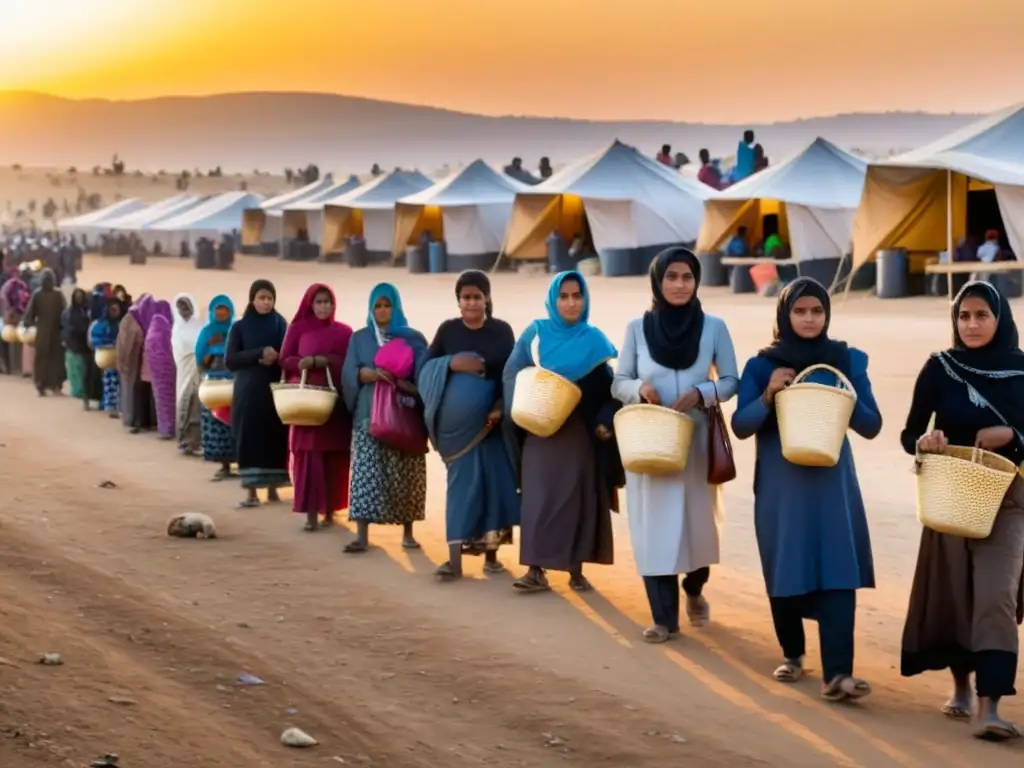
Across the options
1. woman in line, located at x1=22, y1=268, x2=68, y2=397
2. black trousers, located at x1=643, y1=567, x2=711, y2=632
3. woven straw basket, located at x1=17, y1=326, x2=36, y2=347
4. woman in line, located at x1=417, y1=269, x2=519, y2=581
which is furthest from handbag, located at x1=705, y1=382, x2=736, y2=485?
woven straw basket, located at x1=17, y1=326, x2=36, y2=347

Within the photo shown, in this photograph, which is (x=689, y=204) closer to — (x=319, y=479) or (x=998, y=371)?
(x=319, y=479)

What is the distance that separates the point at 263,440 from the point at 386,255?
1196 inches

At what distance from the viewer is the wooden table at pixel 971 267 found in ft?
63.2

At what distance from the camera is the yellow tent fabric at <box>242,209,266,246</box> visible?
49731 millimetres

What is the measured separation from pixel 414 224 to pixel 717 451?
102ft

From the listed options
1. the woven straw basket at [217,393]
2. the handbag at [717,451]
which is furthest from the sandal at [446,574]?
the woven straw basket at [217,393]

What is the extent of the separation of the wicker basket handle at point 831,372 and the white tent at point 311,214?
123ft

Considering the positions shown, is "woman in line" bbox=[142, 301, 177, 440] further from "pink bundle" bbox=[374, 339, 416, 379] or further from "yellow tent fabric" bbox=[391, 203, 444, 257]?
"yellow tent fabric" bbox=[391, 203, 444, 257]

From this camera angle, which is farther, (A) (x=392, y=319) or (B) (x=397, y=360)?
(A) (x=392, y=319)

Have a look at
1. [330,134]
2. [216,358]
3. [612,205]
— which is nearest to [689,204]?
[612,205]

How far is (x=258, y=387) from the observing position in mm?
9375

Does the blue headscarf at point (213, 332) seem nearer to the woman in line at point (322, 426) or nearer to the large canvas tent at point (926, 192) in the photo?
the woman in line at point (322, 426)

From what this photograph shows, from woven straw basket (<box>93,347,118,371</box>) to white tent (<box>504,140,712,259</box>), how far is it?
15.4 m

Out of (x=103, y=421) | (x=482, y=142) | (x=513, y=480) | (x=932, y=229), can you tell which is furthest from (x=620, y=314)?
(x=482, y=142)
